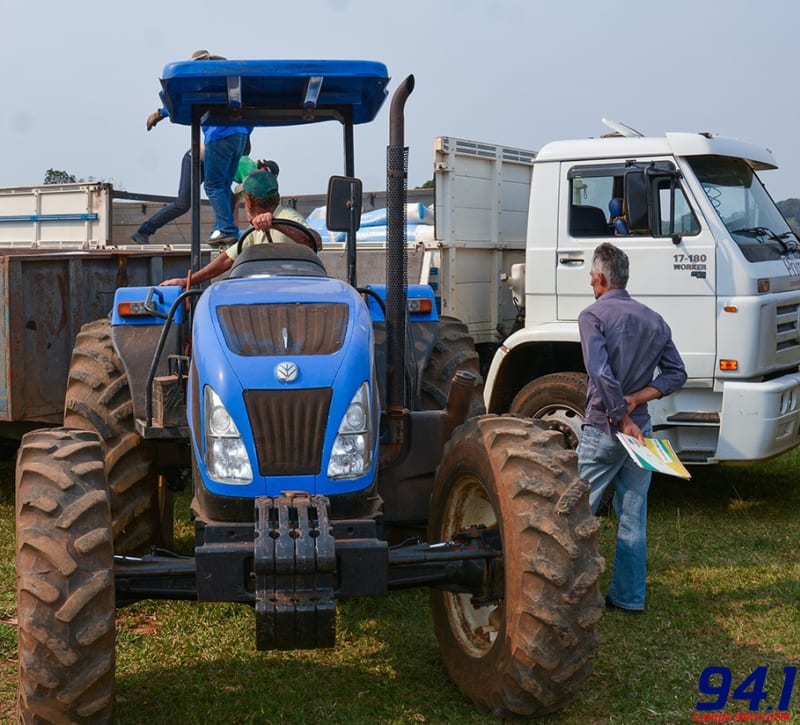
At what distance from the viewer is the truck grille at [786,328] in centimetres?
739

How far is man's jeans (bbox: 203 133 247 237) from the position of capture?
7.50 metres

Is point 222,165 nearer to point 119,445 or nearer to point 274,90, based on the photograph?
point 274,90

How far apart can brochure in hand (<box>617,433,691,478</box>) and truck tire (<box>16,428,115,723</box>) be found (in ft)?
8.14

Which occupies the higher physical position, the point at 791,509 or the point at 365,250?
the point at 365,250

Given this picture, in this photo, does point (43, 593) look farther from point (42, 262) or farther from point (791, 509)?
point (791, 509)

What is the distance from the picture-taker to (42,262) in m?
6.89

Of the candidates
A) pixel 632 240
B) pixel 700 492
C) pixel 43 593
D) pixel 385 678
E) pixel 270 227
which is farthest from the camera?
pixel 700 492

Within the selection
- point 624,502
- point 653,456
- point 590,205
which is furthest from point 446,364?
point 590,205

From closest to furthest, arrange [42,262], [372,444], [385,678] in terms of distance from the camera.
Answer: [372,444] → [385,678] → [42,262]

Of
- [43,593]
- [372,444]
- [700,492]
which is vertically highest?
[372,444]

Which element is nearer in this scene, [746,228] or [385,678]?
[385,678]

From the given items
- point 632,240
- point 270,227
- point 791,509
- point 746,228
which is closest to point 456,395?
point 270,227

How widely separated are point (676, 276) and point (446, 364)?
1872 millimetres

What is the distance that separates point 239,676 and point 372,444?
1217 mm
